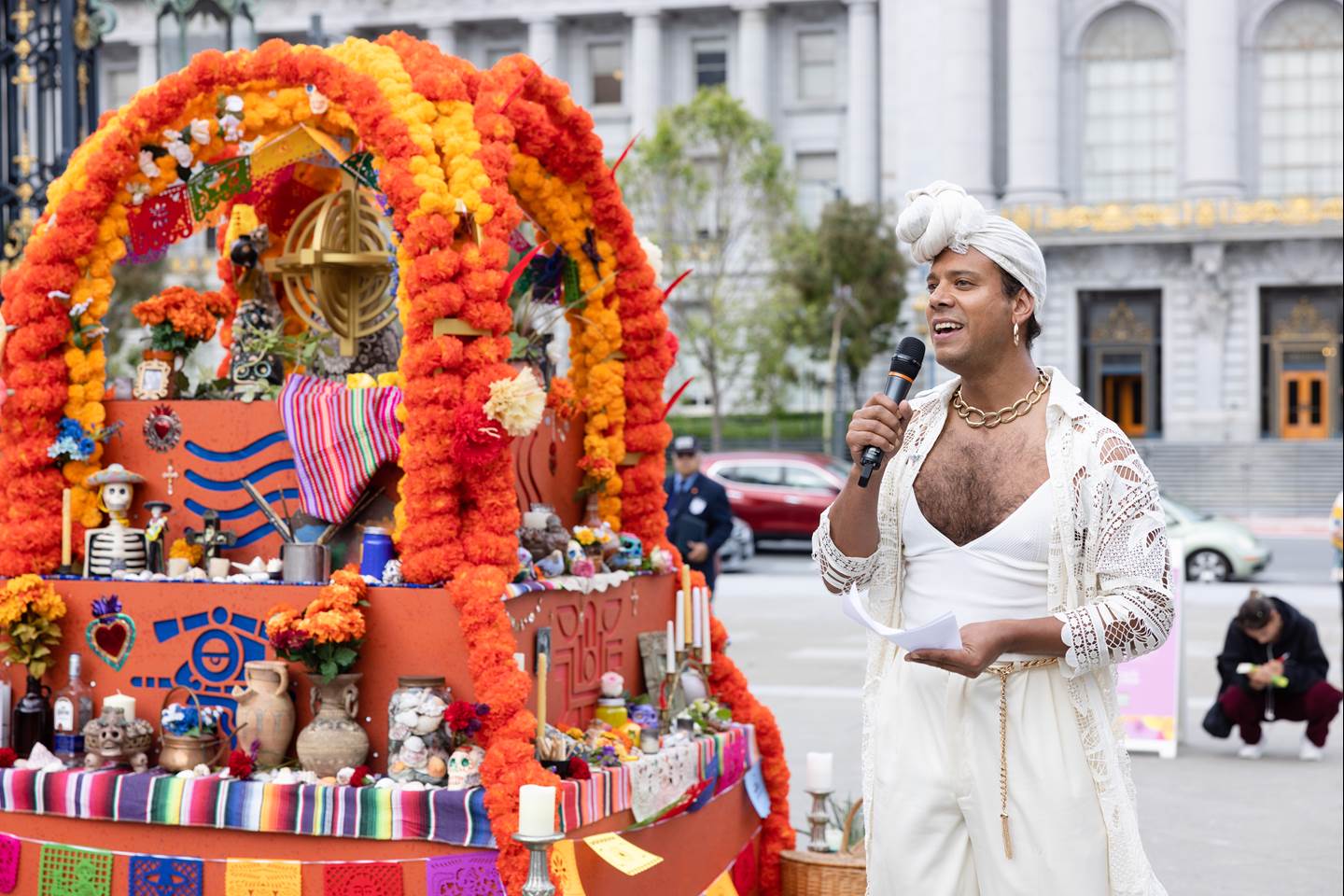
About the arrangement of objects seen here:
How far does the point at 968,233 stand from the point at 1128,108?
148ft

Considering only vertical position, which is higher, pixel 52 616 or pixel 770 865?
pixel 52 616

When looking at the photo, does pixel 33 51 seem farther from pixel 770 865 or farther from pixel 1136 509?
pixel 1136 509

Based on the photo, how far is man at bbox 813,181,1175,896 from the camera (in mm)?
3609

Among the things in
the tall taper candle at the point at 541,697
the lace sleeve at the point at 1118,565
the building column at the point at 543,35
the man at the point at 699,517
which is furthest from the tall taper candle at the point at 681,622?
the building column at the point at 543,35

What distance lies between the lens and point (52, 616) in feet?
20.4

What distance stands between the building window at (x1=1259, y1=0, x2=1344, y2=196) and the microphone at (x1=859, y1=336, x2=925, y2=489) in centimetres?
4475

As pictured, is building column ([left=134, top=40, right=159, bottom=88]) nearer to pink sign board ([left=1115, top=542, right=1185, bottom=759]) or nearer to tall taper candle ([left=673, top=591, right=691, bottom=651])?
pink sign board ([left=1115, top=542, right=1185, bottom=759])

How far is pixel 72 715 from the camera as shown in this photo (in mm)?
6180

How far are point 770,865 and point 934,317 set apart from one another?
4.04m

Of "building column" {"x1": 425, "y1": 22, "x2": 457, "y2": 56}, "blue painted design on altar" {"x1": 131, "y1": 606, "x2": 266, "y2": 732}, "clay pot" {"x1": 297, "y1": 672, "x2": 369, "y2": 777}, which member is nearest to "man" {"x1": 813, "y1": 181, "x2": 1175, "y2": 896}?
"clay pot" {"x1": 297, "y1": 672, "x2": 369, "y2": 777}

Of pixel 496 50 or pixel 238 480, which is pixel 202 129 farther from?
pixel 496 50

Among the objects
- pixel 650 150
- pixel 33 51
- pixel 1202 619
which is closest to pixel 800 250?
pixel 650 150

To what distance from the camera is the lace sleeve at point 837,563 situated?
3.87 m

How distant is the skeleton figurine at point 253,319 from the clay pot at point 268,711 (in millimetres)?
1233
